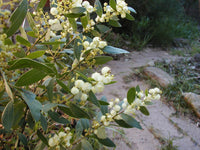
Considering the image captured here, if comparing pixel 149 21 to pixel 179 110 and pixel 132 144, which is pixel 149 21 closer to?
pixel 179 110

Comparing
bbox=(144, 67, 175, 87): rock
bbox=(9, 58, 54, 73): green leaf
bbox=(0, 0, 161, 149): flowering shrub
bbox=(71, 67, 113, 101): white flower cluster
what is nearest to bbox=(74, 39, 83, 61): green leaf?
bbox=(0, 0, 161, 149): flowering shrub

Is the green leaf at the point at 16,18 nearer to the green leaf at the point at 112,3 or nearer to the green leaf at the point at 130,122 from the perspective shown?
the green leaf at the point at 112,3

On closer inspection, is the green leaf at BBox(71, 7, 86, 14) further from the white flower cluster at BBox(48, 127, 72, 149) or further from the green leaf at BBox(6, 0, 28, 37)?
the white flower cluster at BBox(48, 127, 72, 149)

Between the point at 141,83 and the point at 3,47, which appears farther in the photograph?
the point at 141,83

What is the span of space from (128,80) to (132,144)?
1.19 metres

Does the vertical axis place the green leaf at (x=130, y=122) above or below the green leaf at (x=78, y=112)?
below

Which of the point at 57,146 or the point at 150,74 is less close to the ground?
the point at 57,146

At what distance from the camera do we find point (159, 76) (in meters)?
2.68

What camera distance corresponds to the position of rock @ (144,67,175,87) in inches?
101

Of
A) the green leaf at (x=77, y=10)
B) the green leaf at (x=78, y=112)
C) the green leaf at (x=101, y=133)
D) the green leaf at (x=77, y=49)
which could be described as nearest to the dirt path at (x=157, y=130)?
the green leaf at (x=101, y=133)

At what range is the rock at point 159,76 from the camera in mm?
2561

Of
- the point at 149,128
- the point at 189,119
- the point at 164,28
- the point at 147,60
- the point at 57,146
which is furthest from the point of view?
the point at 164,28

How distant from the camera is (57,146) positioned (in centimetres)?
80

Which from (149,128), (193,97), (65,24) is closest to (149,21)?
(193,97)
